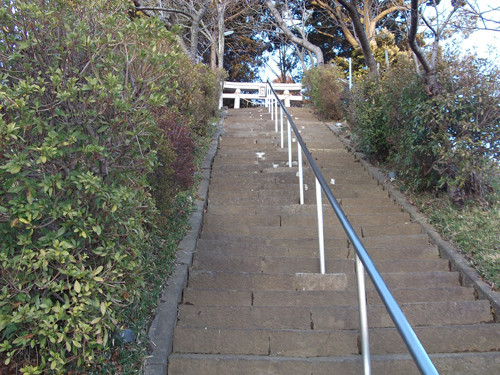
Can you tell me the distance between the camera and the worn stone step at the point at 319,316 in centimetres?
326

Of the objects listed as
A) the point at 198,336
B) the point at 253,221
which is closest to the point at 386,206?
the point at 253,221

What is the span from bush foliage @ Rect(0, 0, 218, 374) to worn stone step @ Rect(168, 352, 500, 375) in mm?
581

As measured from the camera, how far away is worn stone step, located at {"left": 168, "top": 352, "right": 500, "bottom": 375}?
2.80 metres

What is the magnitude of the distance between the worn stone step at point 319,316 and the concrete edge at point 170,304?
4.4 inches

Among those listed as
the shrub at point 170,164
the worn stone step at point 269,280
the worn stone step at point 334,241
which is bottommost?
the worn stone step at point 269,280

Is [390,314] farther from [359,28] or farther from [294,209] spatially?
[359,28]

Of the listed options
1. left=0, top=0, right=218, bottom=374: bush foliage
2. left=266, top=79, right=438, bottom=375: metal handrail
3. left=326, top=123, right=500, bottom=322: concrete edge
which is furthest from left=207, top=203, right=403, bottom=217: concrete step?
left=0, top=0, right=218, bottom=374: bush foliage

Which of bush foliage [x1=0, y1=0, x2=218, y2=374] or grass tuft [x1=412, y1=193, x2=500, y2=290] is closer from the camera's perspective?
bush foliage [x1=0, y1=0, x2=218, y2=374]

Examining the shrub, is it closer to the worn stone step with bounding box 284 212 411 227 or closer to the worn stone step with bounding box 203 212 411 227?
the worn stone step with bounding box 203 212 411 227

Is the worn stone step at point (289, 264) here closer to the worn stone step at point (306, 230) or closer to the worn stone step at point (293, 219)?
the worn stone step at point (306, 230)

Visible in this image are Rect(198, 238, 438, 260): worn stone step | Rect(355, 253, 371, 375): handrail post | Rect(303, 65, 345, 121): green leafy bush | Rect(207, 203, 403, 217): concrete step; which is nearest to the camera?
Rect(355, 253, 371, 375): handrail post

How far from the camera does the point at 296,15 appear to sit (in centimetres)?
1983

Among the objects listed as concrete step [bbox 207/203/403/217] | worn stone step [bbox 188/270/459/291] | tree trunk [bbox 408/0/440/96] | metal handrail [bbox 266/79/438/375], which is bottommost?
worn stone step [bbox 188/270/459/291]

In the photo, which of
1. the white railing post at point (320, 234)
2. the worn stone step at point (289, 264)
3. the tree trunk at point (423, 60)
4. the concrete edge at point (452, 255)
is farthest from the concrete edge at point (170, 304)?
the tree trunk at point (423, 60)
